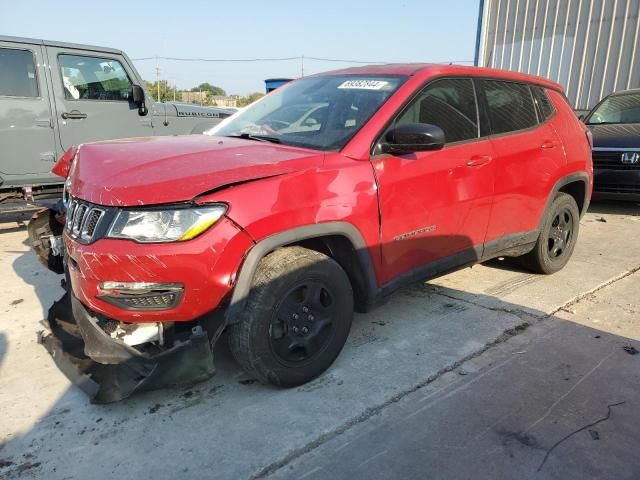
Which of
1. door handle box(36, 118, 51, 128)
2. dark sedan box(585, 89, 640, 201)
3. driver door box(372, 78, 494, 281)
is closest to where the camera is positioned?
driver door box(372, 78, 494, 281)

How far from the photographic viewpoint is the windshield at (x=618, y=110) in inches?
309

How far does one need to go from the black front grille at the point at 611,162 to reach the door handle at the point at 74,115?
6849mm

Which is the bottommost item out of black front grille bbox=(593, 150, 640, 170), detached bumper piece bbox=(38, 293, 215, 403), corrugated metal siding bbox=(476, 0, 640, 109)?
detached bumper piece bbox=(38, 293, 215, 403)

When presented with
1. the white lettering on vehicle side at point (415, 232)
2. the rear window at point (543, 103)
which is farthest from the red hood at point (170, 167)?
the rear window at point (543, 103)

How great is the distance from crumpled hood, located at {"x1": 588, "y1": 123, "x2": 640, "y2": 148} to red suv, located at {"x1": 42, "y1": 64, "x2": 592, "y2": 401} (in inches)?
156

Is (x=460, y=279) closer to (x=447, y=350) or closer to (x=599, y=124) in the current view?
(x=447, y=350)

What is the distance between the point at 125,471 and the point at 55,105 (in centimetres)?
508

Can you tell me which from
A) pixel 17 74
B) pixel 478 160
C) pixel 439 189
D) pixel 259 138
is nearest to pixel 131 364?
pixel 259 138

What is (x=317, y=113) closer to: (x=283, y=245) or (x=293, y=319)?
(x=283, y=245)

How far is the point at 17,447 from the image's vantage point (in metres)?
2.32

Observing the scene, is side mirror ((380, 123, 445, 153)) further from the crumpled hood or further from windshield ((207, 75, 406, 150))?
the crumpled hood

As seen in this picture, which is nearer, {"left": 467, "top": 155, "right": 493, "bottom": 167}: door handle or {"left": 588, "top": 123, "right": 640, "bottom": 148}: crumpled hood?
{"left": 467, "top": 155, "right": 493, "bottom": 167}: door handle

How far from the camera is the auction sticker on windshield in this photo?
128 inches

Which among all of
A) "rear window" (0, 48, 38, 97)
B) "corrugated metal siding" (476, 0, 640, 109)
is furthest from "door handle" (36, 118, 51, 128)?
"corrugated metal siding" (476, 0, 640, 109)
